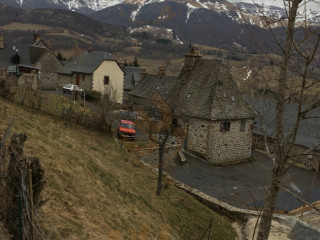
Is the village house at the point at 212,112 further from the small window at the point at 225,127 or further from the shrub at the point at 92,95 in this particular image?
the shrub at the point at 92,95

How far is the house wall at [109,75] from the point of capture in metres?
36.1

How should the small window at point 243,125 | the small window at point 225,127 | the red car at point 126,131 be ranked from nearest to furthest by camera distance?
the red car at point 126,131 → the small window at point 225,127 → the small window at point 243,125

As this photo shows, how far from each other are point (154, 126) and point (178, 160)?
11.9 feet

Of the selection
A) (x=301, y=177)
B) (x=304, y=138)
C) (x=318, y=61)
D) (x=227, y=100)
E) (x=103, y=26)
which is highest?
(x=103, y=26)

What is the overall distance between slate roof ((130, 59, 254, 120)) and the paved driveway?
386 cm

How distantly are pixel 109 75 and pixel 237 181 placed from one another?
2338cm

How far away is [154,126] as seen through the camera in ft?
63.4

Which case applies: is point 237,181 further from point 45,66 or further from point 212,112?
point 45,66

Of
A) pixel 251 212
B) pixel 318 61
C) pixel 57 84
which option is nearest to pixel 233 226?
pixel 251 212

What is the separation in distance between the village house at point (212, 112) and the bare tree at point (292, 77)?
656 inches

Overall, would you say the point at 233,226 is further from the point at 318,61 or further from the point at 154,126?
the point at 318,61

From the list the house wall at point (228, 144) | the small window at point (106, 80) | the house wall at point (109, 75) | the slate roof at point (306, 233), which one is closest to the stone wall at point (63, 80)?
the house wall at point (109, 75)

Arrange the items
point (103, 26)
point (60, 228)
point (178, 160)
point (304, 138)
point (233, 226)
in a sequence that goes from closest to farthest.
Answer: point (60, 228) < point (233, 226) < point (178, 160) < point (304, 138) < point (103, 26)

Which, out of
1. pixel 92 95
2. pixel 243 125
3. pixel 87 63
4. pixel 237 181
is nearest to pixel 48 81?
pixel 87 63
